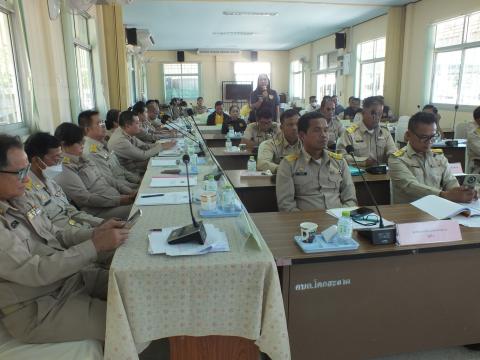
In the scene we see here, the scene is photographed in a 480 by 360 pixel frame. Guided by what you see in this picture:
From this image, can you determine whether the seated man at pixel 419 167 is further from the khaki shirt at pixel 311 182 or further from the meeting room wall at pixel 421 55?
the meeting room wall at pixel 421 55

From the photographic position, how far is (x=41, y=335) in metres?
1.23

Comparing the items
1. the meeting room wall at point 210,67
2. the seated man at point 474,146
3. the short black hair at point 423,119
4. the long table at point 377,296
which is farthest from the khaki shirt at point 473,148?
the meeting room wall at point 210,67

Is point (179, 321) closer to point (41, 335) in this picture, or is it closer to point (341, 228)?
point (41, 335)

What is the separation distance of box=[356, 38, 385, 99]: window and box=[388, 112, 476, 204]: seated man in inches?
245

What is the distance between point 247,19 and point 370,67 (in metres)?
3.17

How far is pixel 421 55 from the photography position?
684 centimetres

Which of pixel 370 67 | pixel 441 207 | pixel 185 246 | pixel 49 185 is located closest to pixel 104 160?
pixel 49 185

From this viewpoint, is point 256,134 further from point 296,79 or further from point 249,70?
point 249,70

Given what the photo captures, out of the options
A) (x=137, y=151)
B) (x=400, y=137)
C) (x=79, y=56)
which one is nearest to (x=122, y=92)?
(x=79, y=56)

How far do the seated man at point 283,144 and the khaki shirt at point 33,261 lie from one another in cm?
197

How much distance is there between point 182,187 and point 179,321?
1116mm

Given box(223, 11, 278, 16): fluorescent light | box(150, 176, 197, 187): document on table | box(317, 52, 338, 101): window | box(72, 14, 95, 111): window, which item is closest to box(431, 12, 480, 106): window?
box(223, 11, 278, 16): fluorescent light

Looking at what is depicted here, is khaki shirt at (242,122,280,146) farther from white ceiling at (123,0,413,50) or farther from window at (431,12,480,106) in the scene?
window at (431,12,480,106)

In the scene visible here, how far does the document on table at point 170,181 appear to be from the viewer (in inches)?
91.4
